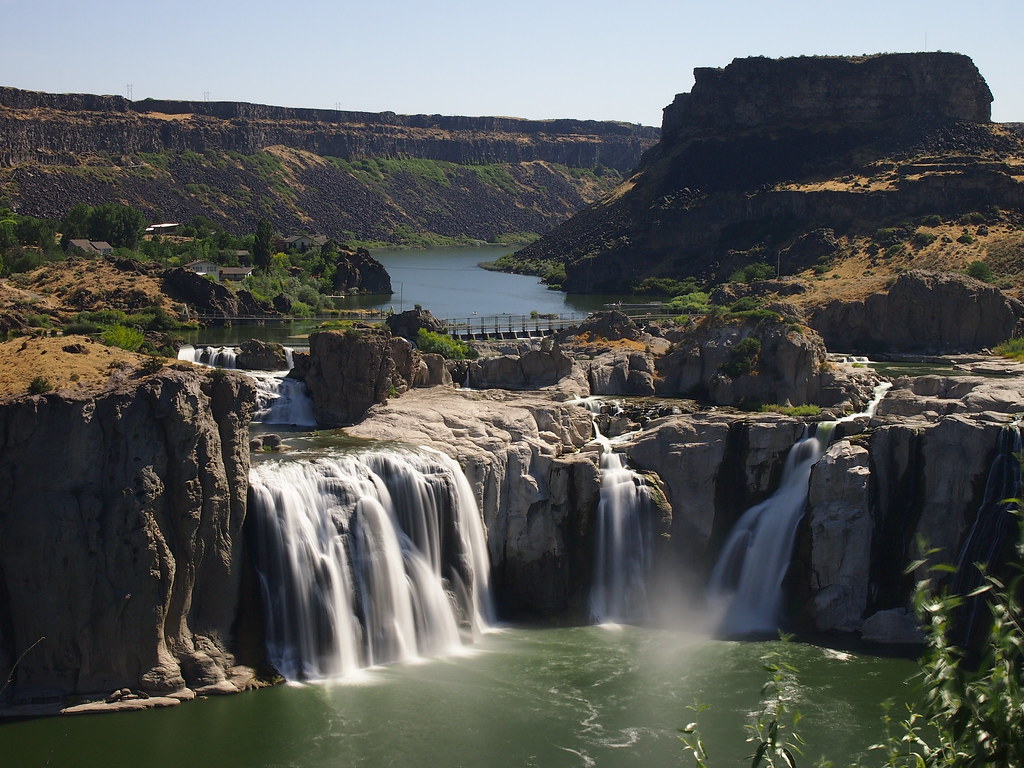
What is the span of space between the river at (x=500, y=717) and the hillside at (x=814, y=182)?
71155 millimetres

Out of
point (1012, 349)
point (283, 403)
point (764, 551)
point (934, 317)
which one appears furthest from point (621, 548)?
point (934, 317)

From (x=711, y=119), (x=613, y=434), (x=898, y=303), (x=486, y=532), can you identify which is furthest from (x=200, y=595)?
(x=711, y=119)

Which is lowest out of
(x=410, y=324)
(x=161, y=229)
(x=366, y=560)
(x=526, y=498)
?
(x=366, y=560)

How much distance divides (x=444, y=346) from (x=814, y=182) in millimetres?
83072

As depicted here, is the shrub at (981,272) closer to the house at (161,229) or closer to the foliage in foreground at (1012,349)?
the foliage in foreground at (1012,349)

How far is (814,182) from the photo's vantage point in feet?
461

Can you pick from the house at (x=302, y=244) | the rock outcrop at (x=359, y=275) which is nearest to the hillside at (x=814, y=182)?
the rock outcrop at (x=359, y=275)

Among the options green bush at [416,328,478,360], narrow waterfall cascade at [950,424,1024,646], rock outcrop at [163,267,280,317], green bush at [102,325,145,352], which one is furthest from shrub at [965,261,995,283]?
green bush at [102,325,145,352]

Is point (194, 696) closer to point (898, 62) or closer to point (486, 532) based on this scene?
point (486, 532)

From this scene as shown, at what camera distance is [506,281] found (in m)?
157

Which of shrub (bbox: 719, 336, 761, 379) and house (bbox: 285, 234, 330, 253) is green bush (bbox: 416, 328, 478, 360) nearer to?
shrub (bbox: 719, 336, 761, 379)

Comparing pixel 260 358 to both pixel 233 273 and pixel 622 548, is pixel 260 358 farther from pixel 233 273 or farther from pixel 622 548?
pixel 233 273

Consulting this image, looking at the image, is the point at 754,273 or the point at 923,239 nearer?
the point at 923,239

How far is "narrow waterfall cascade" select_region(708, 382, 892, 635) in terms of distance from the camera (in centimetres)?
4459
